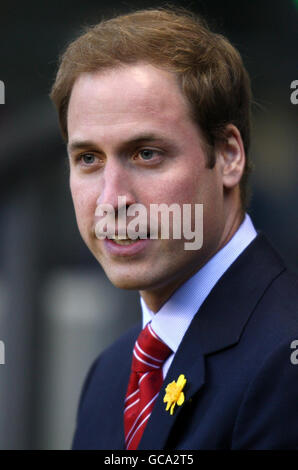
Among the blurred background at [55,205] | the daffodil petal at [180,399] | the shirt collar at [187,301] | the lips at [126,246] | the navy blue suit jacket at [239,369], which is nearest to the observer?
→ the navy blue suit jacket at [239,369]

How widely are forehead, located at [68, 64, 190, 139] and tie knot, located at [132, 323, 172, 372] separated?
2.36ft

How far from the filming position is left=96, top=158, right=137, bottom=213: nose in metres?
2.42

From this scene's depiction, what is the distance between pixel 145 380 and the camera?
2.65m

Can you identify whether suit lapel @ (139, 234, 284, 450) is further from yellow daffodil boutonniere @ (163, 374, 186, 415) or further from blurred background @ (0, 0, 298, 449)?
blurred background @ (0, 0, 298, 449)

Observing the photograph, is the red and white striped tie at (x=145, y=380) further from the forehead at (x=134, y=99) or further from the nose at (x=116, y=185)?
the forehead at (x=134, y=99)

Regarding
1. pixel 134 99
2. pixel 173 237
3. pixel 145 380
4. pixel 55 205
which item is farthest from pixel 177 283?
pixel 55 205

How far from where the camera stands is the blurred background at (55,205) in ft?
20.5

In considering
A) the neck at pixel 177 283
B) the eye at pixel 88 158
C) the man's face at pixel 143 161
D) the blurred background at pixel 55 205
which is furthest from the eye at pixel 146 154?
the blurred background at pixel 55 205

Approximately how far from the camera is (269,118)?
21.1 ft

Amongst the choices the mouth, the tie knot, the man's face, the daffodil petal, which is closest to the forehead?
the man's face

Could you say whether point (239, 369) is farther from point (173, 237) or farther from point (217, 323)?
point (173, 237)

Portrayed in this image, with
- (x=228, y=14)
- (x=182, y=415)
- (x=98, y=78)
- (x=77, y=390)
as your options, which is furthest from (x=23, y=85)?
(x=182, y=415)
